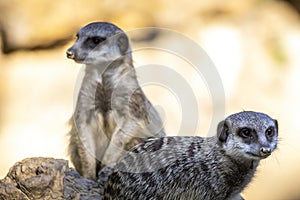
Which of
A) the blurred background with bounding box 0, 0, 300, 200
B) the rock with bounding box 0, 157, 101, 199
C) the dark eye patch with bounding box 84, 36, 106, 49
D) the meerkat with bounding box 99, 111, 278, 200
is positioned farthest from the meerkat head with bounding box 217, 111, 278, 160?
the blurred background with bounding box 0, 0, 300, 200

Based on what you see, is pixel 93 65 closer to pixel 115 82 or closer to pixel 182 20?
pixel 115 82

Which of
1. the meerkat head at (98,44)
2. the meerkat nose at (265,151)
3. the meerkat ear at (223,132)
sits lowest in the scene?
the meerkat nose at (265,151)

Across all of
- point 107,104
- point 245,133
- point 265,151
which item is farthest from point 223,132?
point 107,104

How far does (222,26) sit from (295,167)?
5.86ft

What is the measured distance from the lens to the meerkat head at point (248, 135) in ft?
13.9

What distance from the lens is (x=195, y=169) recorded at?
4512 millimetres

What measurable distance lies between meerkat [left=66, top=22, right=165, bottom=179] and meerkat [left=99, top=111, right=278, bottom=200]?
860 mm

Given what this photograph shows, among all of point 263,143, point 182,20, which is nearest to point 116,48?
point 263,143

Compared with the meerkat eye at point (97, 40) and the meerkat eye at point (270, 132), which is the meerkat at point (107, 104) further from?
the meerkat eye at point (270, 132)

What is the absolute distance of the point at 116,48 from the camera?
5508 mm

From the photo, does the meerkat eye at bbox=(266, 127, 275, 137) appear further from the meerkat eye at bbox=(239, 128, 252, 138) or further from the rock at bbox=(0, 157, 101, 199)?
the rock at bbox=(0, 157, 101, 199)

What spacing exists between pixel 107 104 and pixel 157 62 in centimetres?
378

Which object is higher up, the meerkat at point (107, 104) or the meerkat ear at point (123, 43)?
the meerkat ear at point (123, 43)

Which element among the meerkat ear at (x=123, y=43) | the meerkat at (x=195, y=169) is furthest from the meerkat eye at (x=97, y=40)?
the meerkat at (x=195, y=169)
